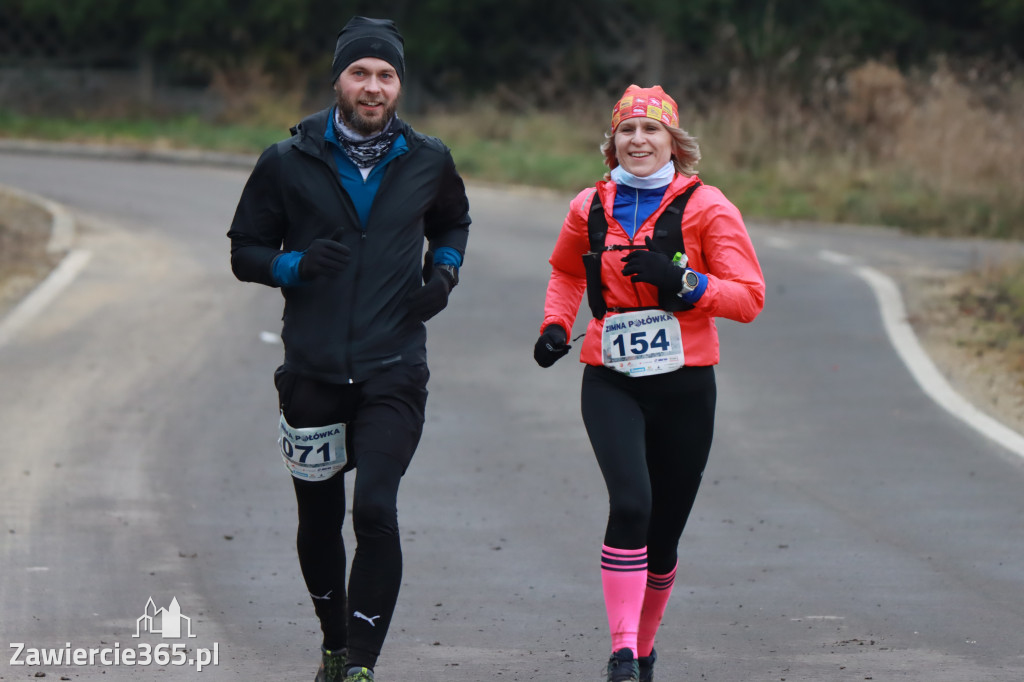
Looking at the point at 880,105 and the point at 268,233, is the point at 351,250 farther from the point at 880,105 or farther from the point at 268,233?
the point at 880,105

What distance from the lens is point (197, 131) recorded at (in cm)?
2830

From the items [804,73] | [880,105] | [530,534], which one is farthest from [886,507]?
[804,73]

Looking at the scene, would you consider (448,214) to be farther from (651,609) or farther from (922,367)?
(922,367)

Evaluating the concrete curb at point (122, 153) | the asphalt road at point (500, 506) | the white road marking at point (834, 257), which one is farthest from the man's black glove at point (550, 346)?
the concrete curb at point (122, 153)

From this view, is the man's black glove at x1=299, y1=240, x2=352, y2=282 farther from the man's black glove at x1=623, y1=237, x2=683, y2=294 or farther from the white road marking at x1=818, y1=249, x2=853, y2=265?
the white road marking at x1=818, y1=249, x2=853, y2=265

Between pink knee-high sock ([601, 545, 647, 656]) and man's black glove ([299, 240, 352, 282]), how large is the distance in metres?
1.19

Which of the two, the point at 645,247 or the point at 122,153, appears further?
the point at 122,153

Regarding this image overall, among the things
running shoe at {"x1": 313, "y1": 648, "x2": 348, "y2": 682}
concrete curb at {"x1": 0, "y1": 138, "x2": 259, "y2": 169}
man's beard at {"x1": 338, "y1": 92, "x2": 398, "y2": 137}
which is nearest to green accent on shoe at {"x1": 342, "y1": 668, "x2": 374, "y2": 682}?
running shoe at {"x1": 313, "y1": 648, "x2": 348, "y2": 682}

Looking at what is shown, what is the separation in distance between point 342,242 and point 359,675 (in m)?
1.29

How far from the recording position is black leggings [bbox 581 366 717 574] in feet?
17.9

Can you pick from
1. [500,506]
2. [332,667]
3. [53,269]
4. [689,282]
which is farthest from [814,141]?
[332,667]

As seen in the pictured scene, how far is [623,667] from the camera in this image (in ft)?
17.1

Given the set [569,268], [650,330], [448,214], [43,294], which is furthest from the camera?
[43,294]

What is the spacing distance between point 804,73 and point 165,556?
20882 millimetres
